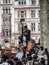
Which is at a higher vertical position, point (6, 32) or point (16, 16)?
point (16, 16)

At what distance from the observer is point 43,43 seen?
22.8 metres

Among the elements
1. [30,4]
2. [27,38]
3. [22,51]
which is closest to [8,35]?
[30,4]

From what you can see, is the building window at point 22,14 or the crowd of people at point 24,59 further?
the building window at point 22,14

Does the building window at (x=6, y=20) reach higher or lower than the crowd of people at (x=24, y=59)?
lower

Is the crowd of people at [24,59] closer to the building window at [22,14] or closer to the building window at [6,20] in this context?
the building window at [6,20]

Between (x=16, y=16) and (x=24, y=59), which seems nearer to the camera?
(x=24, y=59)

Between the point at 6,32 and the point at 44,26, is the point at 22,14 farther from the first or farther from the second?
the point at 44,26

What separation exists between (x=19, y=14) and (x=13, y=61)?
42.6 metres

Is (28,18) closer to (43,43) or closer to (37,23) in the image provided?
(37,23)

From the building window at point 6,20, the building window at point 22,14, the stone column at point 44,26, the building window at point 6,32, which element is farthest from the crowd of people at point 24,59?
the building window at point 22,14

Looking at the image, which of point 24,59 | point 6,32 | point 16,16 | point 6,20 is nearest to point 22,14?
point 16,16

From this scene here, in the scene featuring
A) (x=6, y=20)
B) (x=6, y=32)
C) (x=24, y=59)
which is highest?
(x=24, y=59)

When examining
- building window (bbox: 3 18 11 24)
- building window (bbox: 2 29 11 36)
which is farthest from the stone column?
building window (bbox: 3 18 11 24)

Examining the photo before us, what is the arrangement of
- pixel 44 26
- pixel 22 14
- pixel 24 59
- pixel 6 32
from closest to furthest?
pixel 24 59, pixel 44 26, pixel 6 32, pixel 22 14
